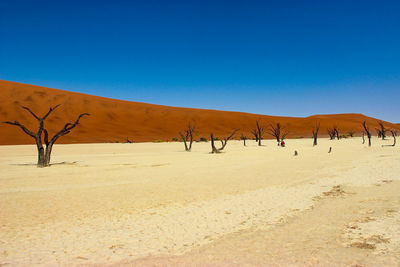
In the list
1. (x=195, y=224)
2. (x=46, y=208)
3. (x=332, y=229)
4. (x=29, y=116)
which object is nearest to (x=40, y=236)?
(x=46, y=208)

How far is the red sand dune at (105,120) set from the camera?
46844 millimetres

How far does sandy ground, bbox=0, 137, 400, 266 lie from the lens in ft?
13.6

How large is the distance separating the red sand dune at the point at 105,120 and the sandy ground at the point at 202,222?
34.8 meters

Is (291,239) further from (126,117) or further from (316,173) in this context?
(126,117)

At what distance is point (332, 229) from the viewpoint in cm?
521

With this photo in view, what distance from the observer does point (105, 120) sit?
61656 millimetres

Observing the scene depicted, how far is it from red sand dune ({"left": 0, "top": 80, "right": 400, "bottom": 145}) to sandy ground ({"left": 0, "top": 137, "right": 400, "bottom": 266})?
3476 cm

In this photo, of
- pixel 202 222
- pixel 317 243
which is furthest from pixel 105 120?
pixel 317 243

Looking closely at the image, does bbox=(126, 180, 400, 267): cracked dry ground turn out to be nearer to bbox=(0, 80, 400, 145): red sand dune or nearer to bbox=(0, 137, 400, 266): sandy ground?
bbox=(0, 137, 400, 266): sandy ground

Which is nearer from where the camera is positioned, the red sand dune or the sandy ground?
the sandy ground

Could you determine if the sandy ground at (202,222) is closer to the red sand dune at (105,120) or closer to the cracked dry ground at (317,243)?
the cracked dry ground at (317,243)

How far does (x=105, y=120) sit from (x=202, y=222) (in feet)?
195

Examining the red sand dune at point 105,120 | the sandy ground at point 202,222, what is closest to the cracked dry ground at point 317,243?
the sandy ground at point 202,222

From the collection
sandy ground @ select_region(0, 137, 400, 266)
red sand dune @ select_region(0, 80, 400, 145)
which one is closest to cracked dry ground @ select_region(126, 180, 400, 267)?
sandy ground @ select_region(0, 137, 400, 266)
